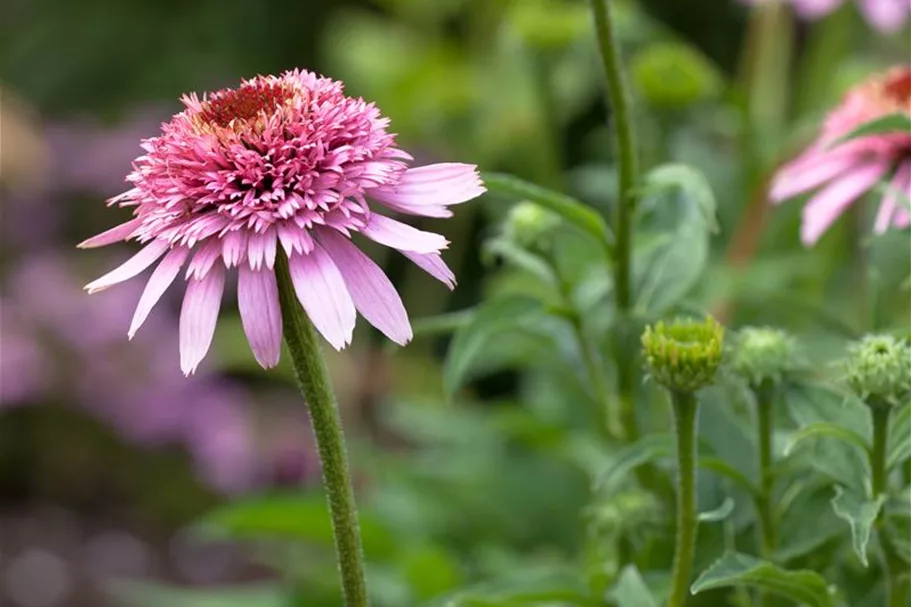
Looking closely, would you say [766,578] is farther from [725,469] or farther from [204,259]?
[204,259]

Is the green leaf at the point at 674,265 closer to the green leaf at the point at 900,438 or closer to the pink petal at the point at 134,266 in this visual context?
the green leaf at the point at 900,438

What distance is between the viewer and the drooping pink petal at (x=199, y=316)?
47 cm

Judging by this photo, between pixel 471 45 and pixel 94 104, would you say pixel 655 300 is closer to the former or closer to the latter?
pixel 471 45

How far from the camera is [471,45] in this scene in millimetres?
1802

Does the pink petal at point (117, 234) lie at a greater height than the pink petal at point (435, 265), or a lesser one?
greater

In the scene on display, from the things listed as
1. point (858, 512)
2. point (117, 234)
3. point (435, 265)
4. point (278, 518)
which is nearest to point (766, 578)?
point (858, 512)

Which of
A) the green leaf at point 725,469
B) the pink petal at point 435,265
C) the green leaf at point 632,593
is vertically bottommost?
the green leaf at point 632,593

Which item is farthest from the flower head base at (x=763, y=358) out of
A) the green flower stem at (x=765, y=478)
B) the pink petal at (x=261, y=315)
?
the pink petal at (x=261, y=315)

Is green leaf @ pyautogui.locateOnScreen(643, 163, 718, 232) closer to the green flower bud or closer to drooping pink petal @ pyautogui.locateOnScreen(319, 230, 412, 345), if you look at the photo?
the green flower bud

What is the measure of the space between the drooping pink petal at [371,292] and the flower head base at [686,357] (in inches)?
3.7

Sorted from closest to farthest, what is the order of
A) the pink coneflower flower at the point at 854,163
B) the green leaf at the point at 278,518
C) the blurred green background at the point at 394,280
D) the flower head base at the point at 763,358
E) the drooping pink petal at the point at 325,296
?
the drooping pink petal at the point at 325,296 → the flower head base at the point at 763,358 → the pink coneflower flower at the point at 854,163 → the green leaf at the point at 278,518 → the blurred green background at the point at 394,280

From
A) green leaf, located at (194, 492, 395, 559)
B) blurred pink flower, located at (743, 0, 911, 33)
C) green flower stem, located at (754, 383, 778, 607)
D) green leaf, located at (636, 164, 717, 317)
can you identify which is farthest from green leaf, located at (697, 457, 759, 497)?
blurred pink flower, located at (743, 0, 911, 33)

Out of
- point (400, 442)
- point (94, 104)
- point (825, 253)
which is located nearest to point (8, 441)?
point (400, 442)

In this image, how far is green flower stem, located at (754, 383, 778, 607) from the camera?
23.4 inches
